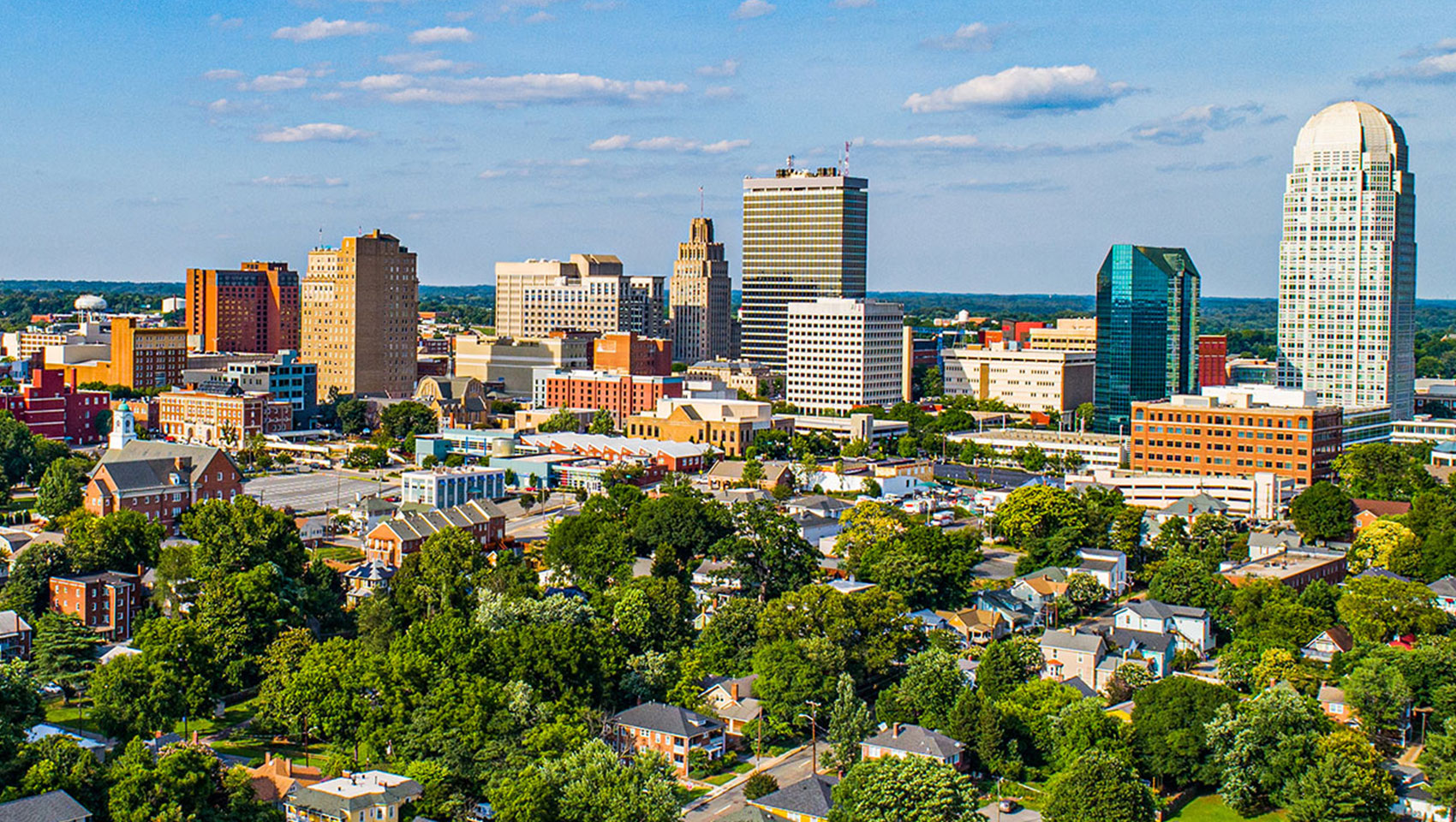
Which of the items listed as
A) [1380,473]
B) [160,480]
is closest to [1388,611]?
[1380,473]

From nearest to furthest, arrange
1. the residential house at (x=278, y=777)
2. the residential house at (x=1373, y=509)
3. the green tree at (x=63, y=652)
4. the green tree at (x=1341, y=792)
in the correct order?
the green tree at (x=1341, y=792) → the residential house at (x=278, y=777) → the green tree at (x=63, y=652) → the residential house at (x=1373, y=509)

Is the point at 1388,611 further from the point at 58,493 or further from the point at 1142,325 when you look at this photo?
the point at 1142,325

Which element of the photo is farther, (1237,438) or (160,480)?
(1237,438)

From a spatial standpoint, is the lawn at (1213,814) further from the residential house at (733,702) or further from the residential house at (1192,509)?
the residential house at (1192,509)

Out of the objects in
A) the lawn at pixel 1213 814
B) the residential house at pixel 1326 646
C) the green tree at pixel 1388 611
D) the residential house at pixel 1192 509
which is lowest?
the lawn at pixel 1213 814

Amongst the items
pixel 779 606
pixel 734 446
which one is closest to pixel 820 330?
pixel 734 446

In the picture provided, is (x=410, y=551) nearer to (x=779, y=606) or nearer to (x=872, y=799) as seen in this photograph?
(x=779, y=606)

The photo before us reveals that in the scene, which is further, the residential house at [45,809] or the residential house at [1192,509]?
the residential house at [1192,509]

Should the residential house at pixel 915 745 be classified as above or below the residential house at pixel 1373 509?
below

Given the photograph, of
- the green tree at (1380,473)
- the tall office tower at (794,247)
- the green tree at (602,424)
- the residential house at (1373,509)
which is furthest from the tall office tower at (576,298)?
the residential house at (1373,509)
